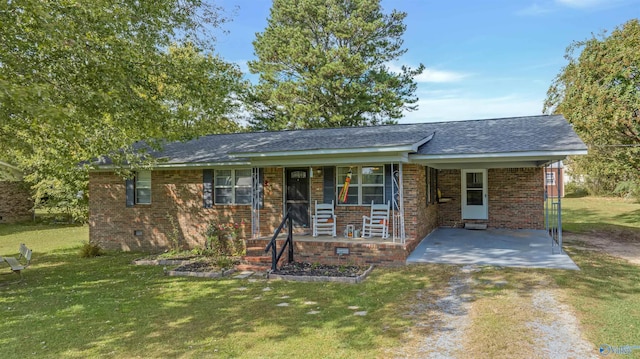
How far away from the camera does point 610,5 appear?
15141mm

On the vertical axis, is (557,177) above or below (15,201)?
above

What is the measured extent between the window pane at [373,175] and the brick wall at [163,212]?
2424 mm

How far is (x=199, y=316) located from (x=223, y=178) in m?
6.43

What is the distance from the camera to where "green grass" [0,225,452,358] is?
464cm

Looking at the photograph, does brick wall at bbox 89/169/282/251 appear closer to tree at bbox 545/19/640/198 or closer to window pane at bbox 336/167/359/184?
window pane at bbox 336/167/359/184

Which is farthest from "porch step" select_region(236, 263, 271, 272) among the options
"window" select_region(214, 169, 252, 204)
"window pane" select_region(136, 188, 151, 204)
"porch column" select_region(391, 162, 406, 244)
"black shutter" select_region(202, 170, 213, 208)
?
"window pane" select_region(136, 188, 151, 204)

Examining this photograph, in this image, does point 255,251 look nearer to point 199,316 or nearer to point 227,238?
point 227,238

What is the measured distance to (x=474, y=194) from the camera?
13.2 m

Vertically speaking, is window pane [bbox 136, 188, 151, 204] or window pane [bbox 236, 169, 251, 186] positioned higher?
window pane [bbox 236, 169, 251, 186]

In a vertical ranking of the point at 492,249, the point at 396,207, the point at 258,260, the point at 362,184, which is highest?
the point at 362,184

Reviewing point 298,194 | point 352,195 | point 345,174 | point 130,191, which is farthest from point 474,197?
point 130,191

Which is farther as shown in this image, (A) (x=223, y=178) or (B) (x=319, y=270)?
(A) (x=223, y=178)

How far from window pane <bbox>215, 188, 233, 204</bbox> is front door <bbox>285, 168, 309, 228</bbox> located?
1.84 meters

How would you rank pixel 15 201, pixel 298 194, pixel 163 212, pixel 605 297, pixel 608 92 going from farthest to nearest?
pixel 15 201
pixel 608 92
pixel 163 212
pixel 298 194
pixel 605 297
